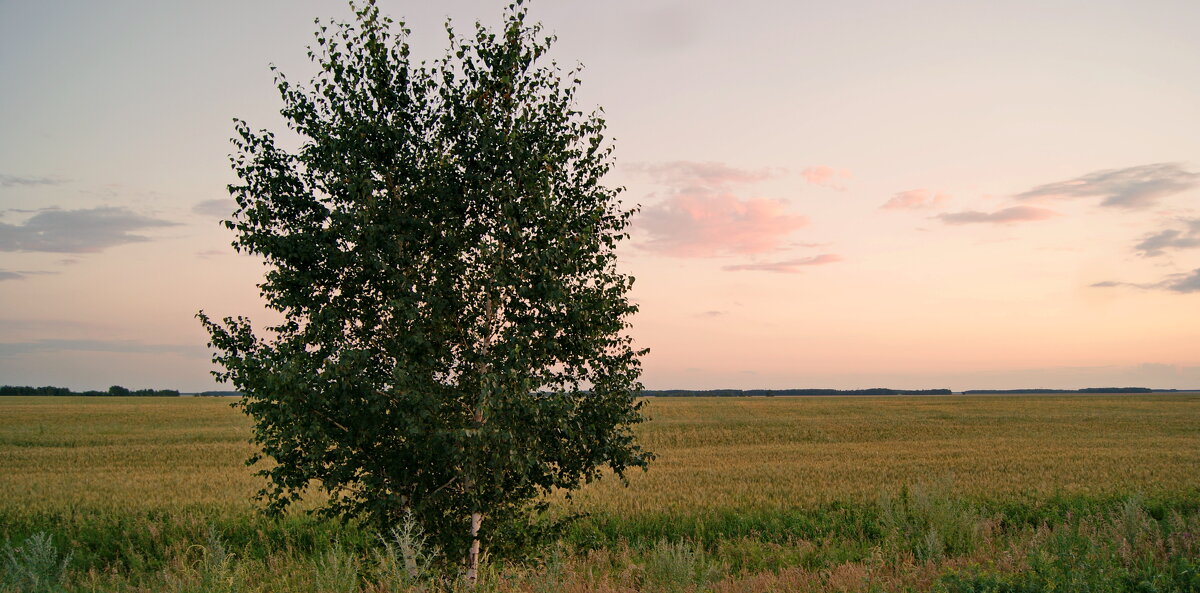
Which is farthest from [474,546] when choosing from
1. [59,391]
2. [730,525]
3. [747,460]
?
[59,391]

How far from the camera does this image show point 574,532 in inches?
672

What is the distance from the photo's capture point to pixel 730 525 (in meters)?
17.6

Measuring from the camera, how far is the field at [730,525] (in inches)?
391

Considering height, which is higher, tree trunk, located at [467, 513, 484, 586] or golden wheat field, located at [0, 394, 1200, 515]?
tree trunk, located at [467, 513, 484, 586]

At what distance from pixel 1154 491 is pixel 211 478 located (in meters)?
28.6

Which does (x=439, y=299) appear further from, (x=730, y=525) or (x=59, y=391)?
(x=59, y=391)

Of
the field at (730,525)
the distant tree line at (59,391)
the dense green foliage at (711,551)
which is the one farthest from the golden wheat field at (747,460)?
the distant tree line at (59,391)

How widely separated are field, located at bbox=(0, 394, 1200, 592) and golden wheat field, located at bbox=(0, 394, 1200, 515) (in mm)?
171

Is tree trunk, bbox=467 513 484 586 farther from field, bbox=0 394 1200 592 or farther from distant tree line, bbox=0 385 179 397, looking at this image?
distant tree line, bbox=0 385 179 397

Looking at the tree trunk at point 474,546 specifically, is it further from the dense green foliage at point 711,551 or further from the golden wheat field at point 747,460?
the golden wheat field at point 747,460

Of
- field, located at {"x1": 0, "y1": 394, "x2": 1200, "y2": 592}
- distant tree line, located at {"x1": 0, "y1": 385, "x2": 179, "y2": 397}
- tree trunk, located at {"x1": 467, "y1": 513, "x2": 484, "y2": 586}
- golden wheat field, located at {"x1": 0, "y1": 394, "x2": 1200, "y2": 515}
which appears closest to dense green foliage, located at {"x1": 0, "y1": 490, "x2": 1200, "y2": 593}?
field, located at {"x1": 0, "y1": 394, "x2": 1200, "y2": 592}

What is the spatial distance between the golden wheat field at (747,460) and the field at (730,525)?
6.7 inches

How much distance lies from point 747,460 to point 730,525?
14827 millimetres

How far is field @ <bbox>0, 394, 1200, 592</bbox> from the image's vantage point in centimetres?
994
